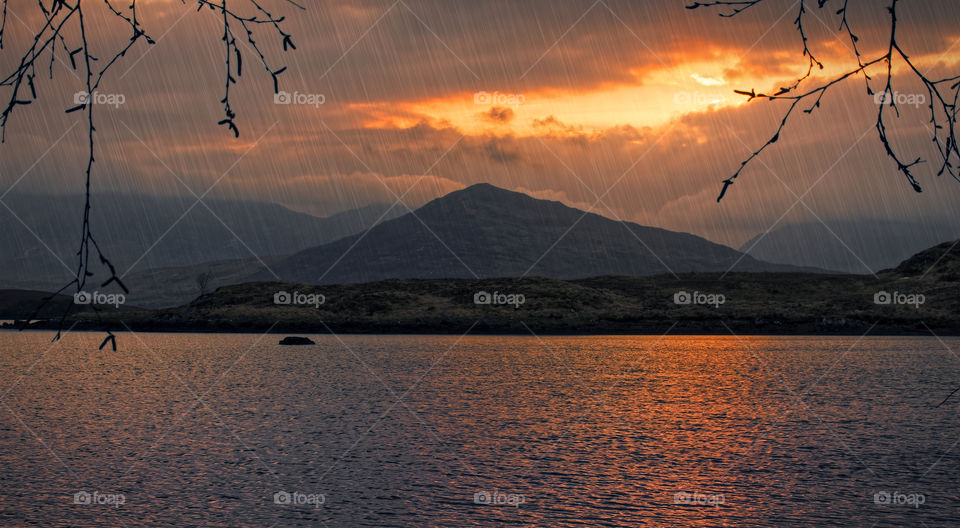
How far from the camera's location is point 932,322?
13200cm

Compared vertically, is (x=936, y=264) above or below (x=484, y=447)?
above

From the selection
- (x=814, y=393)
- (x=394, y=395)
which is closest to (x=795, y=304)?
(x=814, y=393)

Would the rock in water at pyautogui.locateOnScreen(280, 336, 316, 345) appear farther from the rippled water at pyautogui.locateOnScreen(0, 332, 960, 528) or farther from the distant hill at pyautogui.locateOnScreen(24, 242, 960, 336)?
the rippled water at pyautogui.locateOnScreen(0, 332, 960, 528)

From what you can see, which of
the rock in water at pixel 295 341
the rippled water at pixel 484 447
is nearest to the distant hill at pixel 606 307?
the rock in water at pixel 295 341

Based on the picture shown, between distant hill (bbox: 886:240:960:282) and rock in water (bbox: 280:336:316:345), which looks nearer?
rock in water (bbox: 280:336:316:345)

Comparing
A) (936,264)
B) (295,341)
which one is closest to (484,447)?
(295,341)

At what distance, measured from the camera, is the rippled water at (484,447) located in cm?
2345

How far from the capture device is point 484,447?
34.6 m

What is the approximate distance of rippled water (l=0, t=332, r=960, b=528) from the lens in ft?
76.9

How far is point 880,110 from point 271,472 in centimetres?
2771

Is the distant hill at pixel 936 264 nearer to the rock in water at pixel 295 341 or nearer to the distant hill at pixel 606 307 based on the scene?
the distant hill at pixel 606 307

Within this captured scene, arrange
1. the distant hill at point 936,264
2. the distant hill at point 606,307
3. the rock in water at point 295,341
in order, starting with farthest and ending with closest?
the distant hill at point 936,264
the distant hill at point 606,307
the rock in water at point 295,341

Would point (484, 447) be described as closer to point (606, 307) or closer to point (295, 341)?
point (295, 341)

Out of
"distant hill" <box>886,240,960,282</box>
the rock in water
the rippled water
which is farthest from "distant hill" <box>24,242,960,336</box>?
the rippled water
